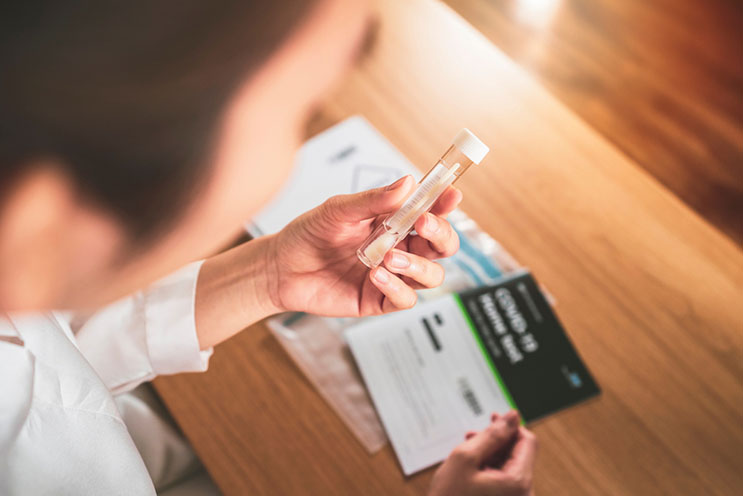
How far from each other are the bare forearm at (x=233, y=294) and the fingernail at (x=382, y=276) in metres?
0.14

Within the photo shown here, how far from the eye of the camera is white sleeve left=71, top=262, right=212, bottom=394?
528mm

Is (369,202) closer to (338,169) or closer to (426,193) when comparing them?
(426,193)

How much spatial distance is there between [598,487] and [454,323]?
23cm

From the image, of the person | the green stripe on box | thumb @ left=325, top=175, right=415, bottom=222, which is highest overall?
the person

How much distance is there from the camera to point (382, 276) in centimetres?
47

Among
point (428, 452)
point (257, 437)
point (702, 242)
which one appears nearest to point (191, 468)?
point (257, 437)

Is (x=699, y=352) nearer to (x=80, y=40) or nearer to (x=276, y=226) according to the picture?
(x=276, y=226)

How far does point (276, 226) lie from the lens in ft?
2.11

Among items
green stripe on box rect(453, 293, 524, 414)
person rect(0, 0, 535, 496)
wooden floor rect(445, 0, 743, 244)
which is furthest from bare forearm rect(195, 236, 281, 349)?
wooden floor rect(445, 0, 743, 244)

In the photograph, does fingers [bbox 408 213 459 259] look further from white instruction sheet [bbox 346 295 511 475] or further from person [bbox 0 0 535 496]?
person [bbox 0 0 535 496]

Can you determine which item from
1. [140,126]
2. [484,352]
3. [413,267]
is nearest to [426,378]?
[484,352]

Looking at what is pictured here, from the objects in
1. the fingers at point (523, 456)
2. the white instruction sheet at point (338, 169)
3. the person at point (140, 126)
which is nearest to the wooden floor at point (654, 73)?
the white instruction sheet at point (338, 169)

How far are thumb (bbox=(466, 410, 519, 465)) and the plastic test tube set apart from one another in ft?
0.78

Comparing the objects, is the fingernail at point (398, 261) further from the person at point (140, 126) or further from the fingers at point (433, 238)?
the person at point (140, 126)
